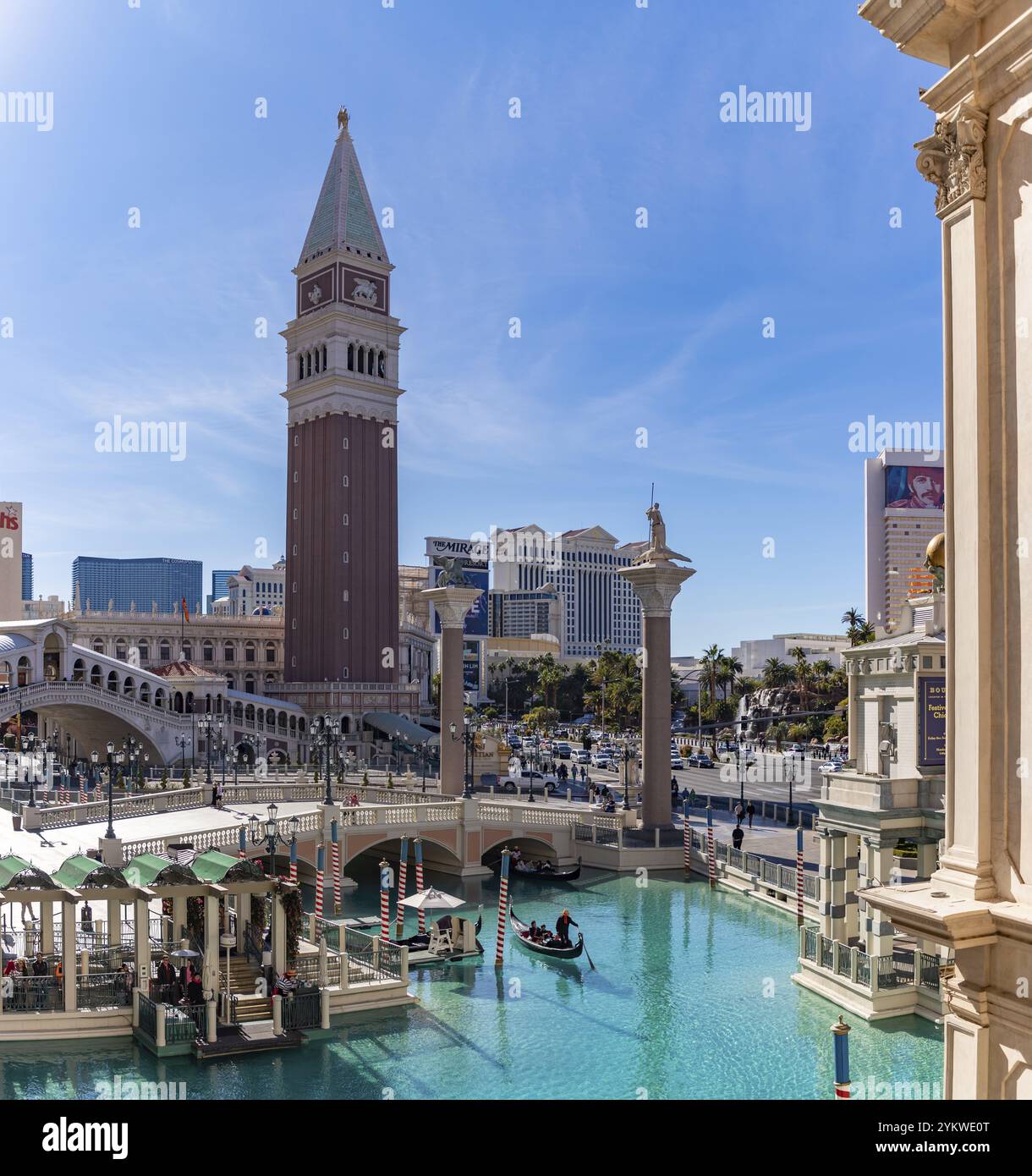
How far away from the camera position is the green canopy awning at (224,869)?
23953mm

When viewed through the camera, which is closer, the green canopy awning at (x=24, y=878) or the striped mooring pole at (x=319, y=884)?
the green canopy awning at (x=24, y=878)

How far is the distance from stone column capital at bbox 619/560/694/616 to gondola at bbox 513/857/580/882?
1025cm

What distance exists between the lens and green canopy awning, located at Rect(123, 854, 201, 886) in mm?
23672

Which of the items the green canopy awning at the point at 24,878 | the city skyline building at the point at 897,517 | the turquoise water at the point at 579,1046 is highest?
the city skyline building at the point at 897,517

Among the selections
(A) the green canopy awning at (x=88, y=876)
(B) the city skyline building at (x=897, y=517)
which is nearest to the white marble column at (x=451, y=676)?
(A) the green canopy awning at (x=88, y=876)

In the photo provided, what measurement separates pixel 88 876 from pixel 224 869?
2766mm

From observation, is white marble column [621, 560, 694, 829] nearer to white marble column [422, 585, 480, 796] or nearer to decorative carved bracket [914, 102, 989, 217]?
white marble column [422, 585, 480, 796]

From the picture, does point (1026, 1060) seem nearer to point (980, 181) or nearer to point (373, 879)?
point (980, 181)

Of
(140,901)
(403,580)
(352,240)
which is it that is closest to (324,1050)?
(140,901)

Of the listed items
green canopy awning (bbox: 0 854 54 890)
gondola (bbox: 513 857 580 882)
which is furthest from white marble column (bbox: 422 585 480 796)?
green canopy awning (bbox: 0 854 54 890)

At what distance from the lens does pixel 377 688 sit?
88625mm

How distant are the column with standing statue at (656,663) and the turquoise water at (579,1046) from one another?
11.5 metres

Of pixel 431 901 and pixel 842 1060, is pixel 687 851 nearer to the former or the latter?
pixel 431 901

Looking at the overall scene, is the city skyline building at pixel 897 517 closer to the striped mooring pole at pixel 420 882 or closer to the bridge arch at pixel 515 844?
the bridge arch at pixel 515 844
